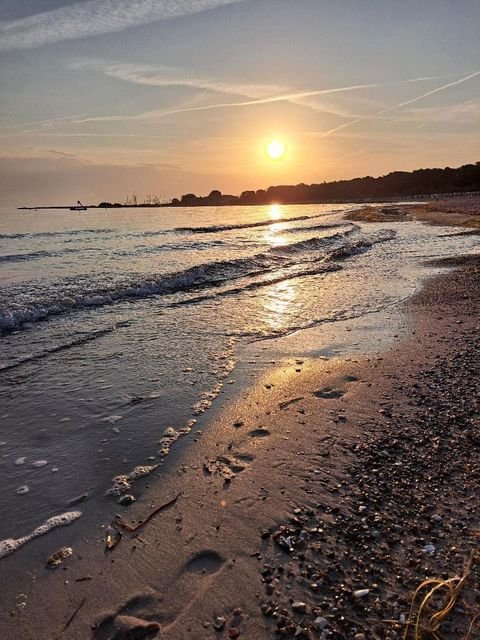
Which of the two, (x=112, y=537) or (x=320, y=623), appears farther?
(x=112, y=537)

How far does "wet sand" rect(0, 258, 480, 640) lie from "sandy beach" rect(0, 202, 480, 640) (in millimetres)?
11

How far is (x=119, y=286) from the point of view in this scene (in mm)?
16094

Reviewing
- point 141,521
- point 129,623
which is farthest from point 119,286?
point 129,623

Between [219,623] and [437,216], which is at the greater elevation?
[437,216]

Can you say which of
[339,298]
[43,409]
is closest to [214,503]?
[43,409]

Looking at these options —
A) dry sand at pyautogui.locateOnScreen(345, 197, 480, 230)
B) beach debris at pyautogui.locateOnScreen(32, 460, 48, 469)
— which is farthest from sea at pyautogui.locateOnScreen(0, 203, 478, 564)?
dry sand at pyautogui.locateOnScreen(345, 197, 480, 230)

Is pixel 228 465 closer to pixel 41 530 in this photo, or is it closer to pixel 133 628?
pixel 41 530

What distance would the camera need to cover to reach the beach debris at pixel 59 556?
11.6 feet

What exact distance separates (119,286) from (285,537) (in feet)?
44.9

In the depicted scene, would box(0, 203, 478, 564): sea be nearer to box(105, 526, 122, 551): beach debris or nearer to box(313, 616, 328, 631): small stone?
box(105, 526, 122, 551): beach debris

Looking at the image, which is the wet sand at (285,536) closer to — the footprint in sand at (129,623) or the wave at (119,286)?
the footprint in sand at (129,623)

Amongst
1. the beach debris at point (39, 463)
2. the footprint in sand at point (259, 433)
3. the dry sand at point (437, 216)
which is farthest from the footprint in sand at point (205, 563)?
the dry sand at point (437, 216)

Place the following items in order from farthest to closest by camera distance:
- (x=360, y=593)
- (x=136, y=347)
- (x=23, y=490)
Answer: (x=136, y=347)
(x=23, y=490)
(x=360, y=593)

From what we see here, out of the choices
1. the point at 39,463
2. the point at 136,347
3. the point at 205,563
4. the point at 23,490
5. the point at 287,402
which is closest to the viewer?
the point at 205,563
